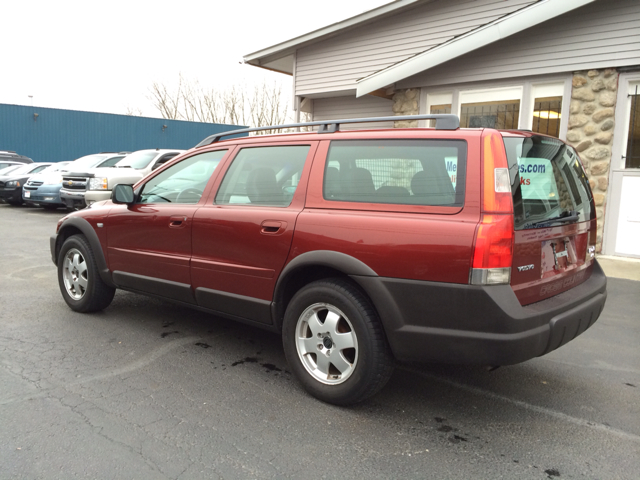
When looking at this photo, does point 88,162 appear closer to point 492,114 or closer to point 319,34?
point 319,34

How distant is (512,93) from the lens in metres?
8.98

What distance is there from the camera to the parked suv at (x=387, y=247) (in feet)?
9.07

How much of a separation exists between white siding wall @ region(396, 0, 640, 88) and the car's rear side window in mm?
6456

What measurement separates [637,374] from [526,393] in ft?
3.45

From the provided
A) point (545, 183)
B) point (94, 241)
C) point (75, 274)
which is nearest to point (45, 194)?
point (75, 274)

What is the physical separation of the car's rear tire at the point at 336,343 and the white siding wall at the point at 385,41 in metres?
7.88

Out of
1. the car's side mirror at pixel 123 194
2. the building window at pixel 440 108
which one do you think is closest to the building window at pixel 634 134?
the building window at pixel 440 108

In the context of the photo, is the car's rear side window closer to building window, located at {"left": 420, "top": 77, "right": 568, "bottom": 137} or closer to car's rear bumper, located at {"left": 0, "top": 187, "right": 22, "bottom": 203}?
building window, located at {"left": 420, "top": 77, "right": 568, "bottom": 137}

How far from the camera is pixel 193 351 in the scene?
4.11 m

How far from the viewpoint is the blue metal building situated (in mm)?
25375

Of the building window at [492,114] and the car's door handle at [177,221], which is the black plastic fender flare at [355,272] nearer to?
the car's door handle at [177,221]

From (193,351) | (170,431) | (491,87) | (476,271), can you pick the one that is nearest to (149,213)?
(193,351)

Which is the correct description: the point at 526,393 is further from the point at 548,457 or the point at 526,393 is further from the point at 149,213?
the point at 149,213

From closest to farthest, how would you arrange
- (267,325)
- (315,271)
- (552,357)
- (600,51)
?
1. (315,271)
2. (267,325)
3. (552,357)
4. (600,51)
